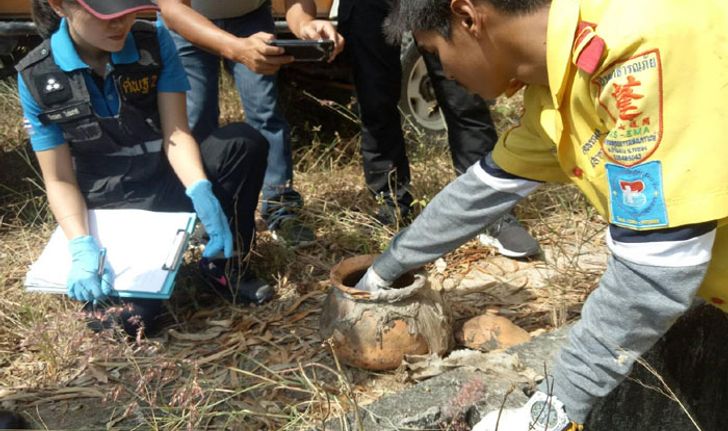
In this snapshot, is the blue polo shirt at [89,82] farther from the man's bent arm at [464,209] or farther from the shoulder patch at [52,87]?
the man's bent arm at [464,209]

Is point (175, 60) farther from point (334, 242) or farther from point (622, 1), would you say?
point (622, 1)

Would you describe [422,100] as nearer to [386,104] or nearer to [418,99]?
[418,99]

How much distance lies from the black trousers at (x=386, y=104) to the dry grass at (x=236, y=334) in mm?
292

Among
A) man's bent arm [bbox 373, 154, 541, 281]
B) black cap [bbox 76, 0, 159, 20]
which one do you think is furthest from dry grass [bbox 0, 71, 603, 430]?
black cap [bbox 76, 0, 159, 20]

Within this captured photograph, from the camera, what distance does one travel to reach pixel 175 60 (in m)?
3.04

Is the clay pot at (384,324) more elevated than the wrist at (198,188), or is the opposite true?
the wrist at (198,188)

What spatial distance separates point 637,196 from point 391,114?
220 cm

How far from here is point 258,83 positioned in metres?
3.53

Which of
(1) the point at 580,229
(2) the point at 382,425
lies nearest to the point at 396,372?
(2) the point at 382,425

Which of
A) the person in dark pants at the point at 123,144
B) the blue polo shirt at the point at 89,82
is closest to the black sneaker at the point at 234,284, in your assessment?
the person in dark pants at the point at 123,144

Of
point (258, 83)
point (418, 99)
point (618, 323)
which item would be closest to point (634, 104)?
point (618, 323)

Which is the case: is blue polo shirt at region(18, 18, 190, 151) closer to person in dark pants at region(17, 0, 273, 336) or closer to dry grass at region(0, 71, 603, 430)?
person in dark pants at region(17, 0, 273, 336)

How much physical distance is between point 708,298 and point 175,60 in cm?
209

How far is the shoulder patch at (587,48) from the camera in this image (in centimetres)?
147
